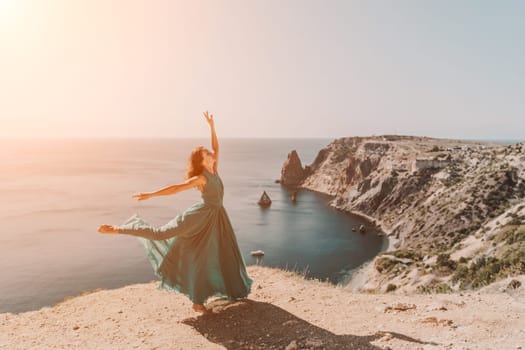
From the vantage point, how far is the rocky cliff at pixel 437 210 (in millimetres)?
27953

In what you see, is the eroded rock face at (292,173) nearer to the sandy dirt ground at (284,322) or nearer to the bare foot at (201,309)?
the sandy dirt ground at (284,322)

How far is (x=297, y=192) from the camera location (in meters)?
111

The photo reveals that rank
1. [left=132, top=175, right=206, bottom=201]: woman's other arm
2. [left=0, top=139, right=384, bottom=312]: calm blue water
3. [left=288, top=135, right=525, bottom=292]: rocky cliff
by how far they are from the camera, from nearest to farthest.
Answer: [left=132, top=175, right=206, bottom=201]: woman's other arm, [left=288, top=135, right=525, bottom=292]: rocky cliff, [left=0, top=139, right=384, bottom=312]: calm blue water

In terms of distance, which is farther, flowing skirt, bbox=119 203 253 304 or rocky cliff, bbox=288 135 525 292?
rocky cliff, bbox=288 135 525 292

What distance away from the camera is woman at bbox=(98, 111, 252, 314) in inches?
308

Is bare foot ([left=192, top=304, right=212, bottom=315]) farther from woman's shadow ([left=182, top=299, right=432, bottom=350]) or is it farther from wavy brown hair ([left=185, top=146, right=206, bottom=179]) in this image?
wavy brown hair ([left=185, top=146, right=206, bottom=179])

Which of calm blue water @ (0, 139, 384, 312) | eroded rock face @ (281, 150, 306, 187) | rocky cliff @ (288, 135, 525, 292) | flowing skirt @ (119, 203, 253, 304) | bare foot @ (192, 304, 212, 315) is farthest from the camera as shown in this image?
eroded rock face @ (281, 150, 306, 187)

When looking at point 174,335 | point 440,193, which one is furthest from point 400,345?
point 440,193

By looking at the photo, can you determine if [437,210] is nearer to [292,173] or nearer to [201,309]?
[201,309]

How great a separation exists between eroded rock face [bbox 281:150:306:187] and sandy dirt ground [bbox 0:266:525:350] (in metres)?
113

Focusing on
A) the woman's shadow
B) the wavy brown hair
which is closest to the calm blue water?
the woman's shadow

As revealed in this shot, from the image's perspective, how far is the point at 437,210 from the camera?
54250 mm

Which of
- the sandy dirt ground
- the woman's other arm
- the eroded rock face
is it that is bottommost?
the eroded rock face

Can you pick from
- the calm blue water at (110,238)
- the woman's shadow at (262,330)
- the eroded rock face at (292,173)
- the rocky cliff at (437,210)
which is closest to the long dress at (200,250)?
the woman's shadow at (262,330)
